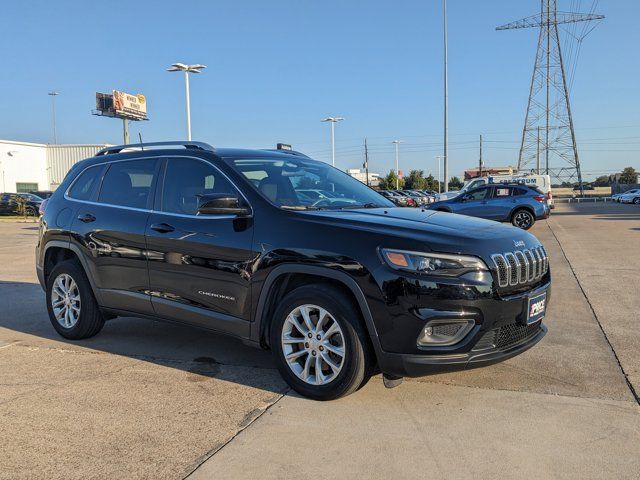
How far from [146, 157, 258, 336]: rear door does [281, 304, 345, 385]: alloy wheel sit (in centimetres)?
41

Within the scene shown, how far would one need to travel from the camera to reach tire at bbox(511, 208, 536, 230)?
18156 mm

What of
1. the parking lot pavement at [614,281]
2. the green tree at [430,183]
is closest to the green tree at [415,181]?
the green tree at [430,183]

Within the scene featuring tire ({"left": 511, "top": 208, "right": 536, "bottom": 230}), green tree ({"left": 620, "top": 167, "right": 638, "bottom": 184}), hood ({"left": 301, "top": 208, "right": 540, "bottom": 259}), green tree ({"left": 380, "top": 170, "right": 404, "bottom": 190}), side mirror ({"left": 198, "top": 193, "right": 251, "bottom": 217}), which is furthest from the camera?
green tree ({"left": 620, "top": 167, "right": 638, "bottom": 184})

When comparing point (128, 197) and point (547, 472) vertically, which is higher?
point (128, 197)

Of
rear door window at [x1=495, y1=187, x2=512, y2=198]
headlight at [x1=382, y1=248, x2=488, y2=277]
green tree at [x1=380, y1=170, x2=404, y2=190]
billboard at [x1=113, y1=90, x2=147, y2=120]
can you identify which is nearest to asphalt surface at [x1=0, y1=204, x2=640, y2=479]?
headlight at [x1=382, y1=248, x2=488, y2=277]

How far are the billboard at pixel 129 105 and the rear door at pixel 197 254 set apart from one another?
6319cm

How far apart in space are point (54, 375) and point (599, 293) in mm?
6507

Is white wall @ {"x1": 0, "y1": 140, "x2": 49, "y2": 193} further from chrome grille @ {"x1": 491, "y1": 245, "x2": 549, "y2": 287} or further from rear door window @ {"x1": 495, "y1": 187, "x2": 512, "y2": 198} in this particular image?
chrome grille @ {"x1": 491, "y1": 245, "x2": 549, "y2": 287}

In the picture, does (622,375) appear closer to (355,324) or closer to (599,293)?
(355,324)

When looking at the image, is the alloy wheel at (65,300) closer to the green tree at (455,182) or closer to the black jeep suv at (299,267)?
the black jeep suv at (299,267)

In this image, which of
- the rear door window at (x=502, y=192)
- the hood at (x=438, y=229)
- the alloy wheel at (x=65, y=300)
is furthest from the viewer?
the rear door window at (x=502, y=192)

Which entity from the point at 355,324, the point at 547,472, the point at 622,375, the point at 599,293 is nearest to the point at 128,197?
the point at 355,324

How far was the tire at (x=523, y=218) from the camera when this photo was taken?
59.6 ft

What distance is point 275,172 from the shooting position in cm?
460
